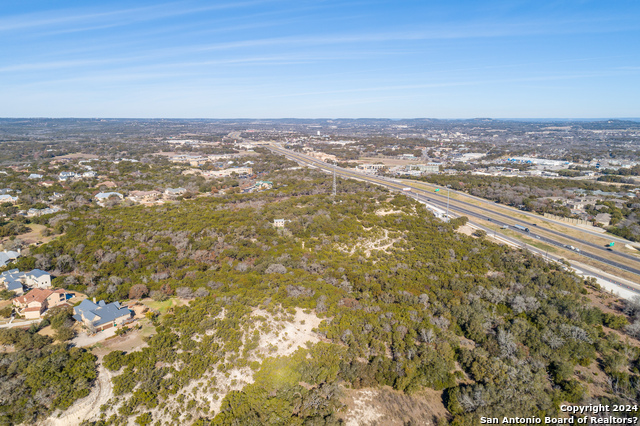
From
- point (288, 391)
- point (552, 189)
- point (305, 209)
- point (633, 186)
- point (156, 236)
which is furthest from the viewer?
point (633, 186)

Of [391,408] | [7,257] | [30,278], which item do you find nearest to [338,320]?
[391,408]

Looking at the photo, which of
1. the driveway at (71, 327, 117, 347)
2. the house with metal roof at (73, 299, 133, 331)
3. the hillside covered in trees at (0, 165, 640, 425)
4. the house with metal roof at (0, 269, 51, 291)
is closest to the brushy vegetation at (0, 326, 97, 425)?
the driveway at (71, 327, 117, 347)

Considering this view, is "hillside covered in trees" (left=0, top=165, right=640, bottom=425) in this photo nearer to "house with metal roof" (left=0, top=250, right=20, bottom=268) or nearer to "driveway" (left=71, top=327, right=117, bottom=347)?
"driveway" (left=71, top=327, right=117, bottom=347)

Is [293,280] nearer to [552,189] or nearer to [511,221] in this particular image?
[511,221]

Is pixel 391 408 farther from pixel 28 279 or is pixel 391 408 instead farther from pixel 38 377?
pixel 28 279

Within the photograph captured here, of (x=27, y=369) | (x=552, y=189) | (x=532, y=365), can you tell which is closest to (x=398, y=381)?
(x=532, y=365)

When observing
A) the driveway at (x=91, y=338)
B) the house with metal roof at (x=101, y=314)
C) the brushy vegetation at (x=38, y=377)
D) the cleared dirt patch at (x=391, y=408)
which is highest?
the house with metal roof at (x=101, y=314)

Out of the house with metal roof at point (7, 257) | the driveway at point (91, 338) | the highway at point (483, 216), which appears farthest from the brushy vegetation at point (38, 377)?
the highway at point (483, 216)

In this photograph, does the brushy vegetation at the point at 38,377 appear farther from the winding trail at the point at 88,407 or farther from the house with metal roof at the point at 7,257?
the house with metal roof at the point at 7,257
